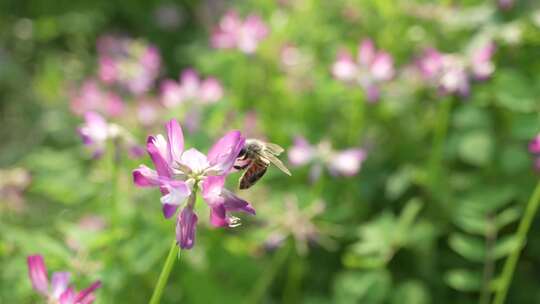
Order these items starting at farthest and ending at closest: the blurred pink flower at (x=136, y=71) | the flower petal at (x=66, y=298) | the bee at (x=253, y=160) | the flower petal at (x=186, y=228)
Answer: the blurred pink flower at (x=136, y=71)
the bee at (x=253, y=160)
the flower petal at (x=66, y=298)
the flower petal at (x=186, y=228)

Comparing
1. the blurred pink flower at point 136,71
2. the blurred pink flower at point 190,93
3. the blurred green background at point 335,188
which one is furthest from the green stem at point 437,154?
the blurred pink flower at point 136,71

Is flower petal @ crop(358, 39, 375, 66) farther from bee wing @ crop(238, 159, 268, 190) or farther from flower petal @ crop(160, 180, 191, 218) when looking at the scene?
flower petal @ crop(160, 180, 191, 218)

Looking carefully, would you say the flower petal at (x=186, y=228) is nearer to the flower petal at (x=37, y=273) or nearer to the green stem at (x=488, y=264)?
the flower petal at (x=37, y=273)

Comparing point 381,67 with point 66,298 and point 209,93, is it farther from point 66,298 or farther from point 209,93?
point 66,298

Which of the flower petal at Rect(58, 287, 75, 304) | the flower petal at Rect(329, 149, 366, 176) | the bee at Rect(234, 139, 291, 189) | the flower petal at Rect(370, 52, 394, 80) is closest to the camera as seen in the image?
the flower petal at Rect(58, 287, 75, 304)

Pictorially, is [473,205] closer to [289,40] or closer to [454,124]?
[454,124]

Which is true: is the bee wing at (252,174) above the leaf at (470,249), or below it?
above

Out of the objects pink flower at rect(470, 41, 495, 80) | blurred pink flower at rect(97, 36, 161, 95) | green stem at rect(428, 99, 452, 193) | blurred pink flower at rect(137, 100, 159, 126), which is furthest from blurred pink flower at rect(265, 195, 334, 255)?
blurred pink flower at rect(97, 36, 161, 95)
